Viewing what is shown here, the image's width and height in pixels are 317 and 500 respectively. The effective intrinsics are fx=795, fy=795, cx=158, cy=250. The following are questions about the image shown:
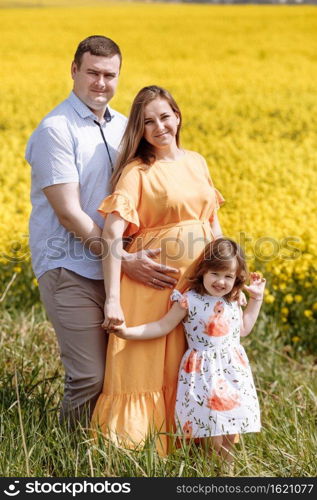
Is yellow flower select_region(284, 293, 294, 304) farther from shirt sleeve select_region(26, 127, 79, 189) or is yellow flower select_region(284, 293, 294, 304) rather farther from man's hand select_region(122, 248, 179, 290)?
shirt sleeve select_region(26, 127, 79, 189)

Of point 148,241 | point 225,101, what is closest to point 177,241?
point 148,241

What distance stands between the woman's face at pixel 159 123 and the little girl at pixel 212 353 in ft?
1.35

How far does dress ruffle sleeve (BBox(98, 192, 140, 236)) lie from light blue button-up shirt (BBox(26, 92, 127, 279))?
152 millimetres

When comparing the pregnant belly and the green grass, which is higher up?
the pregnant belly

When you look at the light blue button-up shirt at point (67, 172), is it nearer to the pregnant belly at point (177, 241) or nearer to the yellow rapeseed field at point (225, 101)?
the pregnant belly at point (177, 241)

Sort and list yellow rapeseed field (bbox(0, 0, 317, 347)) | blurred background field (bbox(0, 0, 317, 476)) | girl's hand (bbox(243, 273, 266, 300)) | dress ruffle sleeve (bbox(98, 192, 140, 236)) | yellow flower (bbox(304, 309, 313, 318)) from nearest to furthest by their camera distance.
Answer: dress ruffle sleeve (bbox(98, 192, 140, 236)), girl's hand (bbox(243, 273, 266, 300)), blurred background field (bbox(0, 0, 317, 476)), yellow flower (bbox(304, 309, 313, 318)), yellow rapeseed field (bbox(0, 0, 317, 347))

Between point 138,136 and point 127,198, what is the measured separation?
229 mm

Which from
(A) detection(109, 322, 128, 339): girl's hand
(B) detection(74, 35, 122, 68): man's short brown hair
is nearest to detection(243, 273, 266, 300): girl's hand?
(A) detection(109, 322, 128, 339): girl's hand

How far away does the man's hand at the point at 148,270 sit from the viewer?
9.37ft

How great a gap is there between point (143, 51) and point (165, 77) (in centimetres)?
145

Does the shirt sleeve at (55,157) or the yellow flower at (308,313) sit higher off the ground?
the shirt sleeve at (55,157)

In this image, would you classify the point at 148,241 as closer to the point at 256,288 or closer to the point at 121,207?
the point at 121,207

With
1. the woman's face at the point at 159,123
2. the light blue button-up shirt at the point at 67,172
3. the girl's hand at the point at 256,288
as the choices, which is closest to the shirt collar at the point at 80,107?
the light blue button-up shirt at the point at 67,172

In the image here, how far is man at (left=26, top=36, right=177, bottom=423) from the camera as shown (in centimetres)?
288
